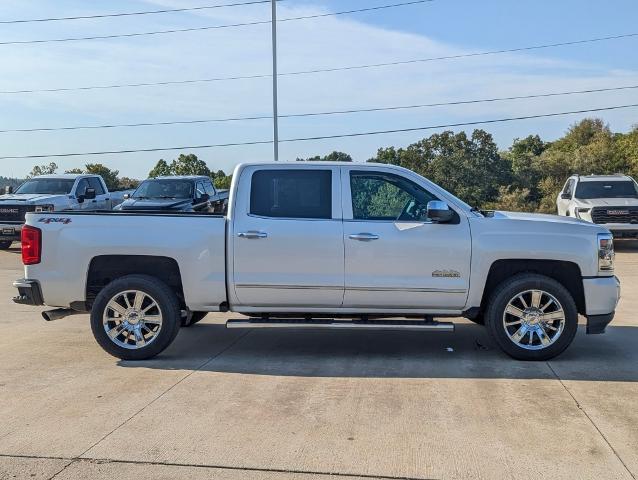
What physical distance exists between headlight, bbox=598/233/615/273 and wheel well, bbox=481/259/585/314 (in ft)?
0.72

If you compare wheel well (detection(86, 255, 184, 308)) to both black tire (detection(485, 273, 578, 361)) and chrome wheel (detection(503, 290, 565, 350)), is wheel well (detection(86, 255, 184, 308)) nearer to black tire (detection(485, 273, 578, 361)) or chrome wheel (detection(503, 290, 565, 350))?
black tire (detection(485, 273, 578, 361))

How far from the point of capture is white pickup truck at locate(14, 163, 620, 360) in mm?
6730

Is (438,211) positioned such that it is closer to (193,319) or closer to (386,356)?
(386,356)

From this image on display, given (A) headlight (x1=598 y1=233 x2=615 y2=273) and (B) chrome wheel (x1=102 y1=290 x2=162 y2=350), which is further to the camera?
(B) chrome wheel (x1=102 y1=290 x2=162 y2=350)

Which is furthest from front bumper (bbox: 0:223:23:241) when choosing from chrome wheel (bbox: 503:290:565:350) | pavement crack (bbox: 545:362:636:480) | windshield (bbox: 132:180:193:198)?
pavement crack (bbox: 545:362:636:480)

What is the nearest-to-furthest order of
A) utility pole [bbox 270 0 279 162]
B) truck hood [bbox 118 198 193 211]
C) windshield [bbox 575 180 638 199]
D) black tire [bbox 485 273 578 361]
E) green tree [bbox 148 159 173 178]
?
1. black tire [bbox 485 273 578 361]
2. truck hood [bbox 118 198 193 211]
3. windshield [bbox 575 180 638 199]
4. utility pole [bbox 270 0 279 162]
5. green tree [bbox 148 159 173 178]

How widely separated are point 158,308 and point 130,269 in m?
0.57

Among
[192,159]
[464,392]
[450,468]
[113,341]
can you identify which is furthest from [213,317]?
[192,159]

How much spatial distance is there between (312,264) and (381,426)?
2128 mm

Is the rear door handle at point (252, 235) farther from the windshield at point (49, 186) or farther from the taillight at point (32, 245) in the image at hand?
the windshield at point (49, 186)

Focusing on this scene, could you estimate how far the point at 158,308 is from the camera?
6879mm

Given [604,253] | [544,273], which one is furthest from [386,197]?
[604,253]

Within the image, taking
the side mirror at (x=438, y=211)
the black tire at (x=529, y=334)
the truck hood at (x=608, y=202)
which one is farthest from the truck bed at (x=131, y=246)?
the truck hood at (x=608, y=202)

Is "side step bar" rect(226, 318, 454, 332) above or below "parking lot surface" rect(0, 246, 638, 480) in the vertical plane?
above
